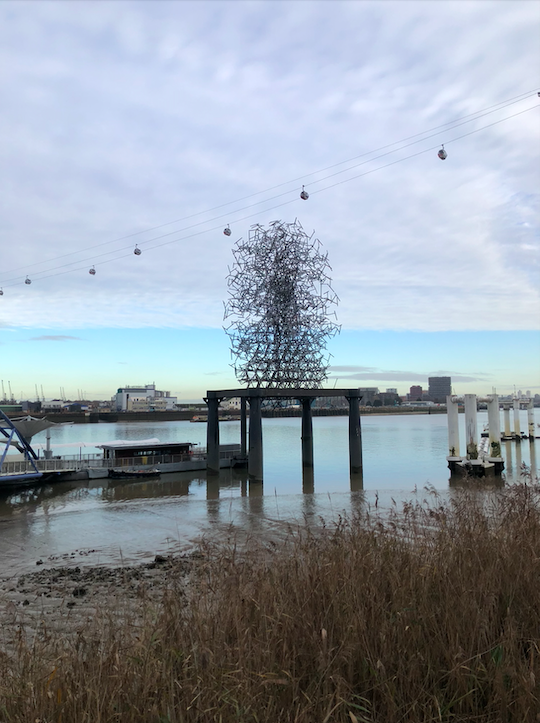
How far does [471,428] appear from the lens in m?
37.7

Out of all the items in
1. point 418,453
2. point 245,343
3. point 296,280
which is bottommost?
point 418,453

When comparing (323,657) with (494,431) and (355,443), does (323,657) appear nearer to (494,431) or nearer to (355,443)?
(355,443)

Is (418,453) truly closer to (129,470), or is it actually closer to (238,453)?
(238,453)

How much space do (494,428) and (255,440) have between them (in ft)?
69.3

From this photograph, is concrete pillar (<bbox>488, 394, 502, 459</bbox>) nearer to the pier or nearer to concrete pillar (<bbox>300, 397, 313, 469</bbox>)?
the pier

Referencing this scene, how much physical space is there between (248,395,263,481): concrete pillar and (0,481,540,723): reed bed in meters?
26.3

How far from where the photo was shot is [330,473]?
125ft

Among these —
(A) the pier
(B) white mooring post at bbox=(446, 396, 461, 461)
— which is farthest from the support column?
(A) the pier

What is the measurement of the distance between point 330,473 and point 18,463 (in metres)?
20.4

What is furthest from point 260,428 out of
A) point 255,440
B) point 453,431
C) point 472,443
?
point 472,443

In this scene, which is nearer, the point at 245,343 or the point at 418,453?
the point at 245,343

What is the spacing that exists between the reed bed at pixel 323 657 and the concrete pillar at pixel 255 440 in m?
26.3

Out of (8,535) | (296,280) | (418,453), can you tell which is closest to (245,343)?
(296,280)

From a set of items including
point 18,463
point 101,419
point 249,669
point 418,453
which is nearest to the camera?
point 249,669
